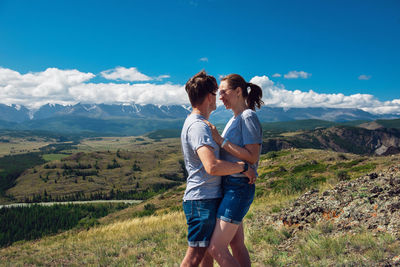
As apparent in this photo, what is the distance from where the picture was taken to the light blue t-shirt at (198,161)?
3834 mm

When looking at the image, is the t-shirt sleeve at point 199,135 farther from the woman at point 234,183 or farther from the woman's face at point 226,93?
the woman's face at point 226,93

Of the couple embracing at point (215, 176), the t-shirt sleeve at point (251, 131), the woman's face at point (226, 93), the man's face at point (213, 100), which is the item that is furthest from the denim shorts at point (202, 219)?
the woman's face at point (226, 93)

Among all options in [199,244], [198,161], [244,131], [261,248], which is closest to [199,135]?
[198,161]

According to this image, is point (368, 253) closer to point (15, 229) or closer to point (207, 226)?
point (207, 226)

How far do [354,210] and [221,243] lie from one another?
598 cm

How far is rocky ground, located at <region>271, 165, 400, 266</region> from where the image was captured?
7.05 meters

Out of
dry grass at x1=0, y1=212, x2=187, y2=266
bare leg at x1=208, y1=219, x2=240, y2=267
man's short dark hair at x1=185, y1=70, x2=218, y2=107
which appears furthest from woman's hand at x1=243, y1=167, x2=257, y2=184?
dry grass at x1=0, y1=212, x2=187, y2=266

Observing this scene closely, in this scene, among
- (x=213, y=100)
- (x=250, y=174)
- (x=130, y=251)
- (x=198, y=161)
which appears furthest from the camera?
(x=130, y=251)

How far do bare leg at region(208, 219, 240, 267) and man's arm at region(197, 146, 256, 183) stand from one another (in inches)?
31.2

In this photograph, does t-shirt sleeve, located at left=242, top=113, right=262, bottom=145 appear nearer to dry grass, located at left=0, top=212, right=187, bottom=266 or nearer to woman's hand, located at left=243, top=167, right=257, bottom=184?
woman's hand, located at left=243, top=167, right=257, bottom=184

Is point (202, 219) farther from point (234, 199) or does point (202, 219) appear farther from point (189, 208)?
point (234, 199)

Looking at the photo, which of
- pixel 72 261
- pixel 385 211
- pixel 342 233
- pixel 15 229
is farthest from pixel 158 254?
pixel 15 229

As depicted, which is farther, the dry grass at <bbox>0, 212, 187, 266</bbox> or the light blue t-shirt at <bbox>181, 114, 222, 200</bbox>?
the dry grass at <bbox>0, 212, 187, 266</bbox>

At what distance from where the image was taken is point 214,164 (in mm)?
3707
